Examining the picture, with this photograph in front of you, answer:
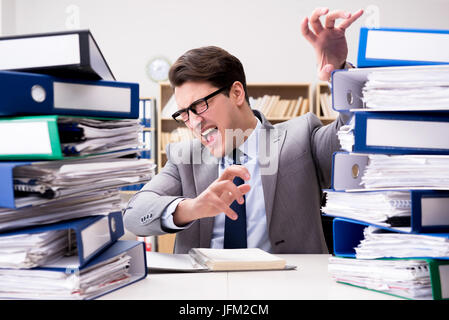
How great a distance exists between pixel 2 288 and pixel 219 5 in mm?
4508

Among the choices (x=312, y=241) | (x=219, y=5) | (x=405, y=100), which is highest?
(x=219, y=5)

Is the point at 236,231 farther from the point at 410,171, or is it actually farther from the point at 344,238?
the point at 410,171

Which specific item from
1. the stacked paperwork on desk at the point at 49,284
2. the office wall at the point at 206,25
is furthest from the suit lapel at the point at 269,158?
the office wall at the point at 206,25

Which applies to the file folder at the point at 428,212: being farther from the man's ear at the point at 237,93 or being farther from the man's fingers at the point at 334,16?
the man's ear at the point at 237,93

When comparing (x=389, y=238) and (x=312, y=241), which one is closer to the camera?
(x=389, y=238)

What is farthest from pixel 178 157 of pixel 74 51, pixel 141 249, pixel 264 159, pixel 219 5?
pixel 219 5

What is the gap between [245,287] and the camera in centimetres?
81

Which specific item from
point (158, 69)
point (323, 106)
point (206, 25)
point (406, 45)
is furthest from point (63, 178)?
point (206, 25)

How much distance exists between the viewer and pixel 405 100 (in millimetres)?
744

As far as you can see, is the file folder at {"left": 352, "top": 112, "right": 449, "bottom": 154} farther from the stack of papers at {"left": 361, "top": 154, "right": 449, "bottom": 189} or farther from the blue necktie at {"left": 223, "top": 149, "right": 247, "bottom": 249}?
the blue necktie at {"left": 223, "top": 149, "right": 247, "bottom": 249}

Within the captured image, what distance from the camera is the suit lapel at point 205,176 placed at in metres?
1.56
